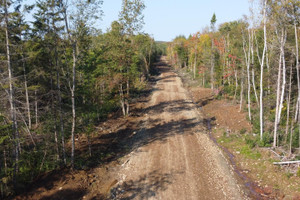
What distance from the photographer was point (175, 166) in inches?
533

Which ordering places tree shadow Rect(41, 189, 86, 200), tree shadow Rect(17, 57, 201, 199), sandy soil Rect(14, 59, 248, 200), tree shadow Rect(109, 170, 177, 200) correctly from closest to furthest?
tree shadow Rect(41, 189, 86, 200)
tree shadow Rect(109, 170, 177, 200)
sandy soil Rect(14, 59, 248, 200)
tree shadow Rect(17, 57, 201, 199)

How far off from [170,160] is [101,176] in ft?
15.6

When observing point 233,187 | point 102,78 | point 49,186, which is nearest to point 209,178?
point 233,187

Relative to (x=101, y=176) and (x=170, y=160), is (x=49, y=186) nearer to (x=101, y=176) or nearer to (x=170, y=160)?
(x=101, y=176)

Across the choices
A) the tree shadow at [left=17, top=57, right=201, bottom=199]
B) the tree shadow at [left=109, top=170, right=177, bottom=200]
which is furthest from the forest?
the tree shadow at [left=109, top=170, right=177, bottom=200]

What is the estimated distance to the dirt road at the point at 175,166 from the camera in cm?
1109

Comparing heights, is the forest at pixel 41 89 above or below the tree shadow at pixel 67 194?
above

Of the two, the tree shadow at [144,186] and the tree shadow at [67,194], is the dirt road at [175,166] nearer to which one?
the tree shadow at [144,186]

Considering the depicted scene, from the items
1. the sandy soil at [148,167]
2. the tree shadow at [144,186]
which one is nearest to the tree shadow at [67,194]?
the sandy soil at [148,167]

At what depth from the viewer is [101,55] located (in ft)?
73.8

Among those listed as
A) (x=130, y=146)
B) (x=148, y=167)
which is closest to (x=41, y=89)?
(x=130, y=146)

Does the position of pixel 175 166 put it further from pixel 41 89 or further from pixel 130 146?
pixel 41 89

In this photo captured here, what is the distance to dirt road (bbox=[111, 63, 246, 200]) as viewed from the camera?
11.1 meters

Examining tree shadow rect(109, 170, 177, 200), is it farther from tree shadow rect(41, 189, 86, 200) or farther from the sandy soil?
tree shadow rect(41, 189, 86, 200)
